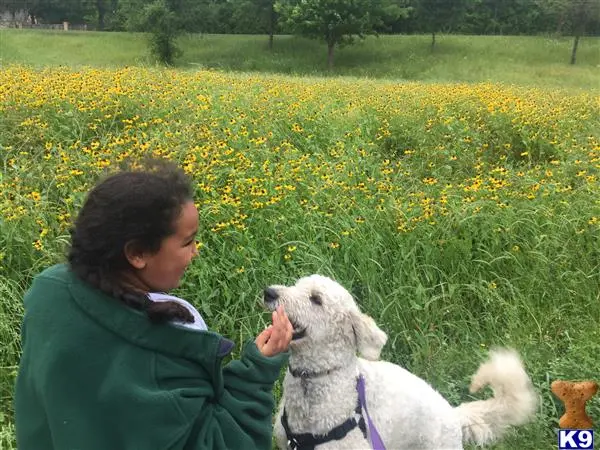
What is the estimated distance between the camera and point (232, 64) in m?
30.6

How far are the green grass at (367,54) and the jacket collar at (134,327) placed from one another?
983 inches

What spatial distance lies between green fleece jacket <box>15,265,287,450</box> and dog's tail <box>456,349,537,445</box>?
148 cm

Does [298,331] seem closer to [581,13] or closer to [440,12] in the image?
[581,13]

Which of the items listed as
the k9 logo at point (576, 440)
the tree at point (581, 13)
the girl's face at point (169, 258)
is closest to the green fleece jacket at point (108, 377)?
the girl's face at point (169, 258)

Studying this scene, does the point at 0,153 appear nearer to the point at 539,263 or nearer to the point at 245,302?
the point at 245,302

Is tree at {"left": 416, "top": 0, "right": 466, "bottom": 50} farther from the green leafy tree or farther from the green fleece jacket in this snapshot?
the green fleece jacket

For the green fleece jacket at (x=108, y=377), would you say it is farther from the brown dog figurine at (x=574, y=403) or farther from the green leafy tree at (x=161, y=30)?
the green leafy tree at (x=161, y=30)

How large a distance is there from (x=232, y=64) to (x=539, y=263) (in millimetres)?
29402

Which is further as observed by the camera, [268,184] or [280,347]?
[268,184]

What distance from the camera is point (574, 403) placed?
261 centimetres

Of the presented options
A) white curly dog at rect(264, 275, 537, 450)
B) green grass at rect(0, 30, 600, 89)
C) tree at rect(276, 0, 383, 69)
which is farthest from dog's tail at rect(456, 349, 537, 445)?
tree at rect(276, 0, 383, 69)

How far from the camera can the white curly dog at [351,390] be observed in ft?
6.93

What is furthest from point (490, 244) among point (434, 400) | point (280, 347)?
point (280, 347)

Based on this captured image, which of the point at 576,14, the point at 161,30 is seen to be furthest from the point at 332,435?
the point at 576,14
